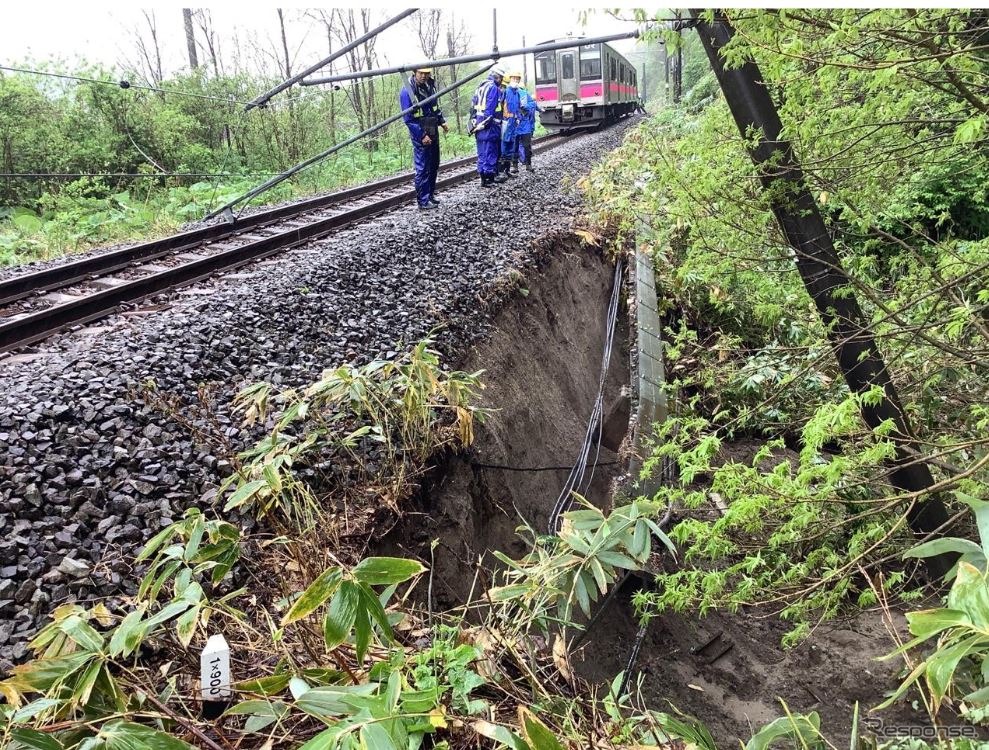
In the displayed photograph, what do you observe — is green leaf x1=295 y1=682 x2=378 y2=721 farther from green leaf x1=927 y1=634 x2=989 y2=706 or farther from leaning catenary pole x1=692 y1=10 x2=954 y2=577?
leaning catenary pole x1=692 y1=10 x2=954 y2=577

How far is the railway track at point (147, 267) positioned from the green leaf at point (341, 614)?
→ 4.29 m

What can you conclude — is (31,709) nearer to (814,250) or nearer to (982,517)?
(982,517)

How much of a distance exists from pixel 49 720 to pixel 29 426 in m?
2.13

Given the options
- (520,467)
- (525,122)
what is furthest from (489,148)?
(520,467)

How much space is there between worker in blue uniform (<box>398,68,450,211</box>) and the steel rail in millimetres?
1704

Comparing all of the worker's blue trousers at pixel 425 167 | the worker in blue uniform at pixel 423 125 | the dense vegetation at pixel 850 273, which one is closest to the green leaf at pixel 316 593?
the dense vegetation at pixel 850 273

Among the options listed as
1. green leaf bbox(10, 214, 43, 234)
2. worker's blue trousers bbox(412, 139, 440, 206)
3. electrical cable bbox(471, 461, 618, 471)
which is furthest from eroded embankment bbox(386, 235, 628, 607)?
green leaf bbox(10, 214, 43, 234)

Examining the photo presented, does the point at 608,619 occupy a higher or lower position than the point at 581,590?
lower

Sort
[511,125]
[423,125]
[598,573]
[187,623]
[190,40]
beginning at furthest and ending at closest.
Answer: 1. [190,40]
2. [511,125]
3. [423,125]
4. [598,573]
5. [187,623]

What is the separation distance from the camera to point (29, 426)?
123 inches

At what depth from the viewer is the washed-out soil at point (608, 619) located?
11.7 ft

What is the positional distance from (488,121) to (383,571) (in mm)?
9840

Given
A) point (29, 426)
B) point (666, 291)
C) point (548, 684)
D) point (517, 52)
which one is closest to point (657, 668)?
point (548, 684)

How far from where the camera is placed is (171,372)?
3.83 metres
